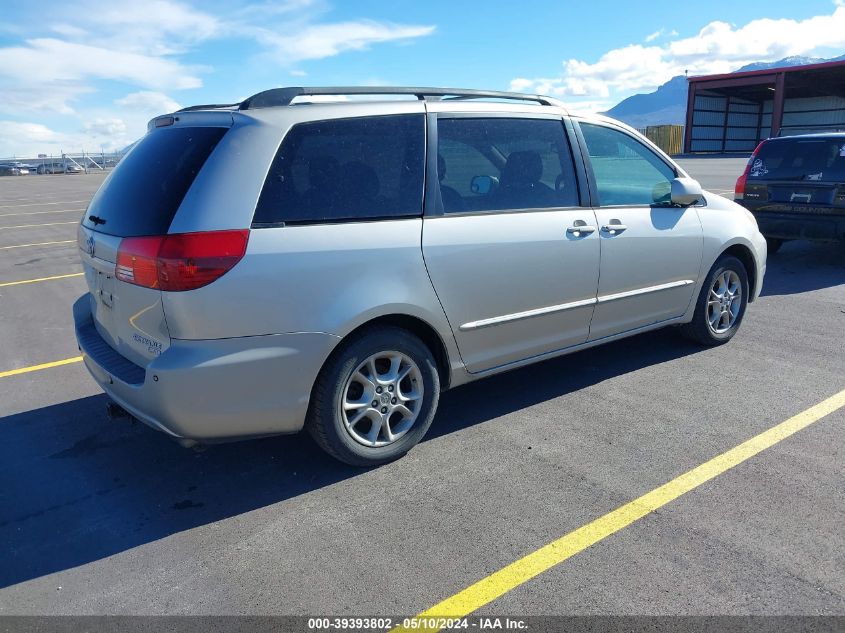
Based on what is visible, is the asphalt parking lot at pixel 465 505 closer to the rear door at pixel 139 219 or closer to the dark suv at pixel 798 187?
the rear door at pixel 139 219

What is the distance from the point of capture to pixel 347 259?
3.31 meters

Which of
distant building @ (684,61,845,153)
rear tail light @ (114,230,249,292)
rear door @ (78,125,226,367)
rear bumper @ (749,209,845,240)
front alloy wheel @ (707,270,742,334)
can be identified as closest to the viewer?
rear tail light @ (114,230,249,292)

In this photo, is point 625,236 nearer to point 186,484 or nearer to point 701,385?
point 701,385

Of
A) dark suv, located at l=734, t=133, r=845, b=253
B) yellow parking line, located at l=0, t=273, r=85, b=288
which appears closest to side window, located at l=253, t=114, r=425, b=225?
dark suv, located at l=734, t=133, r=845, b=253

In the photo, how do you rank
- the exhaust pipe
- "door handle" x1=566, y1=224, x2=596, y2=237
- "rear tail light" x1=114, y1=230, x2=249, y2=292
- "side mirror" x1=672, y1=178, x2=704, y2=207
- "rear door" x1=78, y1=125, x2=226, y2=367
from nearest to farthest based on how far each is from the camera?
"rear tail light" x1=114, y1=230, x2=249, y2=292 → "rear door" x1=78, y1=125, x2=226, y2=367 → the exhaust pipe → "door handle" x1=566, y1=224, x2=596, y2=237 → "side mirror" x1=672, y1=178, x2=704, y2=207

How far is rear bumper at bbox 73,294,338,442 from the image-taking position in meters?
3.04

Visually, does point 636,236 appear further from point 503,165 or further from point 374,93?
point 374,93

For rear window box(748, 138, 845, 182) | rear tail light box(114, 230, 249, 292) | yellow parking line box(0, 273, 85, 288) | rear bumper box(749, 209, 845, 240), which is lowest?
yellow parking line box(0, 273, 85, 288)

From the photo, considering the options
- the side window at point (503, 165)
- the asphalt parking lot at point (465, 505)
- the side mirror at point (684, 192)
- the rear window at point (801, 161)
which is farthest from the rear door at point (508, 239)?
the rear window at point (801, 161)

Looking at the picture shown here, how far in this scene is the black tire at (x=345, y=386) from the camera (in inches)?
Result: 133

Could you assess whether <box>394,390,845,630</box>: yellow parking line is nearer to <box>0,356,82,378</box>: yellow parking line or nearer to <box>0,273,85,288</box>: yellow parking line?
<box>0,356,82,378</box>: yellow parking line

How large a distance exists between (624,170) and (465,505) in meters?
2.73

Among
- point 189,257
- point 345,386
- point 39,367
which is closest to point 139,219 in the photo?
point 189,257

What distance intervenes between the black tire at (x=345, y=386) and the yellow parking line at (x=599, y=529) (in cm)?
106
